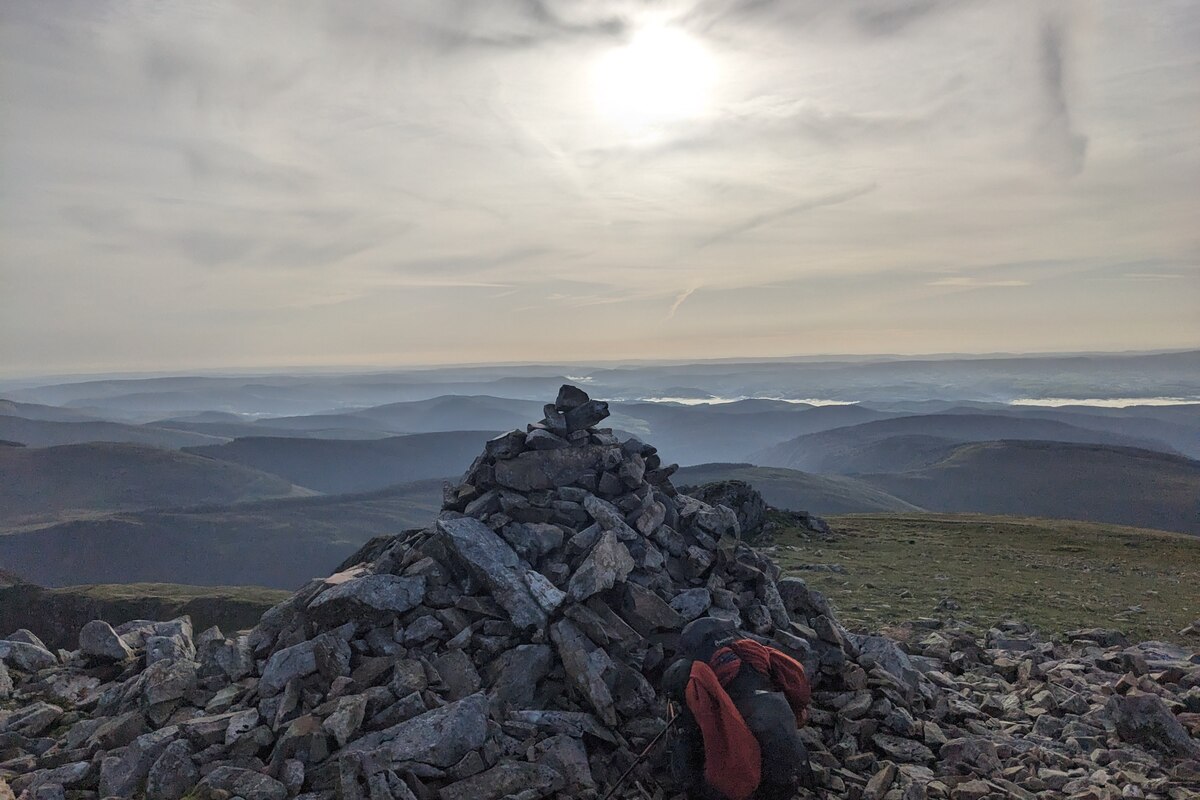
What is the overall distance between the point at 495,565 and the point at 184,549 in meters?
183

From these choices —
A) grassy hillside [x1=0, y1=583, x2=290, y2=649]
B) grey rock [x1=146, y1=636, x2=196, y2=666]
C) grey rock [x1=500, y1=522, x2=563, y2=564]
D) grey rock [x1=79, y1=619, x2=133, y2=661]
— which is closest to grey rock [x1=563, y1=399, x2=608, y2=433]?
grey rock [x1=500, y1=522, x2=563, y2=564]

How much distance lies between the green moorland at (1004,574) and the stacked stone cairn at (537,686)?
10103mm

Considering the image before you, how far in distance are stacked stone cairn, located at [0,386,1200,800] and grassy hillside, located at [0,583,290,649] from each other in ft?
158

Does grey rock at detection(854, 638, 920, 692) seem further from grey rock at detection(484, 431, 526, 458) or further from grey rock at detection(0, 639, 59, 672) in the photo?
grey rock at detection(0, 639, 59, 672)

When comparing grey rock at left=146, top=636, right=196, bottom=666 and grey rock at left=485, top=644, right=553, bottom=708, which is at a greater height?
grey rock at left=485, top=644, right=553, bottom=708

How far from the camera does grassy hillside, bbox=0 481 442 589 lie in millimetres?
147750

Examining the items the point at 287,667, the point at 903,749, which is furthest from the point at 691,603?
the point at 287,667

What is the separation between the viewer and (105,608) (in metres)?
63.1

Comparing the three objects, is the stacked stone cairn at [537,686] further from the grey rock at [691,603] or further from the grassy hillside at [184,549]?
the grassy hillside at [184,549]

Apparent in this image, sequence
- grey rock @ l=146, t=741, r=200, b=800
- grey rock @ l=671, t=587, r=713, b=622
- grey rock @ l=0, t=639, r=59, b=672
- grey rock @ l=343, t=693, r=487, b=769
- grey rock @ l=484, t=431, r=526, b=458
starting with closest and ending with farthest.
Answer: grey rock @ l=146, t=741, r=200, b=800, grey rock @ l=343, t=693, r=487, b=769, grey rock @ l=671, t=587, r=713, b=622, grey rock @ l=0, t=639, r=59, b=672, grey rock @ l=484, t=431, r=526, b=458

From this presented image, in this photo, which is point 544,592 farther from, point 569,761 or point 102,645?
point 102,645

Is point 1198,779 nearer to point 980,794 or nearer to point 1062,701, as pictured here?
point 1062,701

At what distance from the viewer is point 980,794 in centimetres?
1021

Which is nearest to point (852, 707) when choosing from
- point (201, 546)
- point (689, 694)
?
point (689, 694)
